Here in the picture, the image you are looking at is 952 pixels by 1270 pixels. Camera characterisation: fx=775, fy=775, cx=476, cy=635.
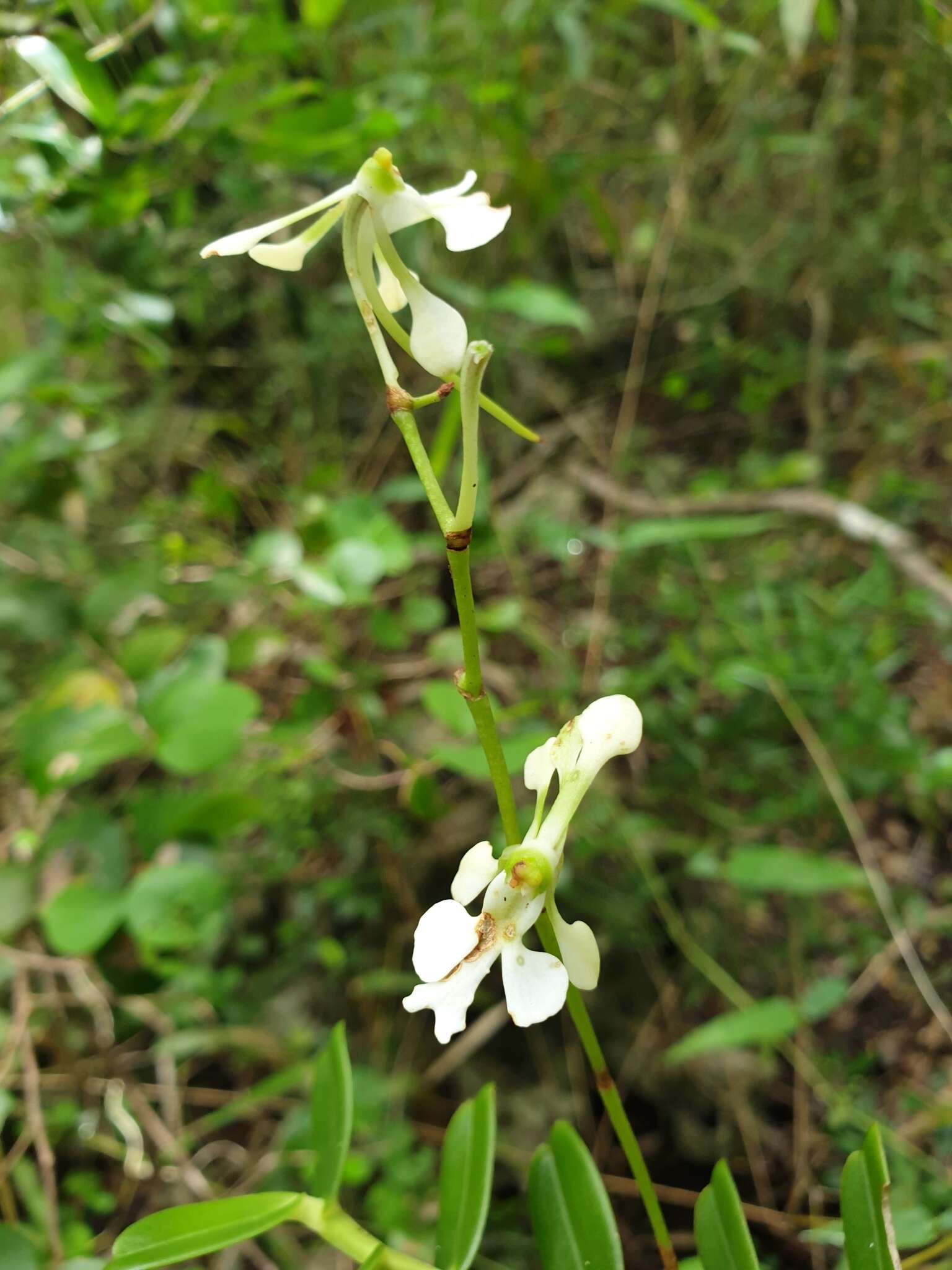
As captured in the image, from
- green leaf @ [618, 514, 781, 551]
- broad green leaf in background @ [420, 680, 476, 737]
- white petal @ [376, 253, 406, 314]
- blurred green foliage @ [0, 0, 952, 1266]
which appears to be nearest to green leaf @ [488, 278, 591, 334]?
blurred green foliage @ [0, 0, 952, 1266]

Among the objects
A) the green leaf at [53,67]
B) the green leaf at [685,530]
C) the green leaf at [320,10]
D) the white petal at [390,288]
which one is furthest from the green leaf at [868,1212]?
the green leaf at [320,10]

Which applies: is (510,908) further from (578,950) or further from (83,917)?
(83,917)

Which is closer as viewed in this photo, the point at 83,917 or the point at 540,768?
the point at 540,768

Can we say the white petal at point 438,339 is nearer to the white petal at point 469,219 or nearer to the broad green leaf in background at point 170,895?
the white petal at point 469,219

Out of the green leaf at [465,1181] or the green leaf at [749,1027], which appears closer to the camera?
the green leaf at [465,1181]

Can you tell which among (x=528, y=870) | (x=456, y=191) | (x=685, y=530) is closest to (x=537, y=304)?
(x=685, y=530)

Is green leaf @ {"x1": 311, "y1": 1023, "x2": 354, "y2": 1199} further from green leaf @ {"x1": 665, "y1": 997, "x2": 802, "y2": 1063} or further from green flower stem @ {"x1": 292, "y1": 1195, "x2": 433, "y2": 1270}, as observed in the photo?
green leaf @ {"x1": 665, "y1": 997, "x2": 802, "y2": 1063}

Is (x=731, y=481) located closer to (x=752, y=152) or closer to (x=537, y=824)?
(x=752, y=152)
